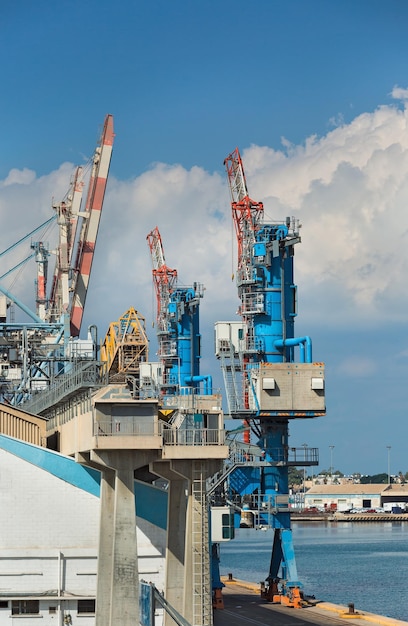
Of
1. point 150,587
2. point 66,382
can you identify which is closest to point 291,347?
point 66,382

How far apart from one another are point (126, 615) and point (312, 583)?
71210 mm

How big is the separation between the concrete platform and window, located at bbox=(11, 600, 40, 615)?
428 inches

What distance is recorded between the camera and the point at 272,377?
6962 centimetres

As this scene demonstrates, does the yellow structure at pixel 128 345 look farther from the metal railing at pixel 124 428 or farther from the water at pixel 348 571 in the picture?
the metal railing at pixel 124 428

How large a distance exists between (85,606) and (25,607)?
2417 millimetres

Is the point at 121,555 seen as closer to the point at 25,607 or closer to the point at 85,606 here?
the point at 85,606

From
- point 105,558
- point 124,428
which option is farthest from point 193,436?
point 105,558

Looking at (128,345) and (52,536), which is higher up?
(128,345)

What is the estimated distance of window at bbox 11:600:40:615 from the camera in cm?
5150

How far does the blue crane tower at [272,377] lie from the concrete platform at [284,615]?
56.2 inches

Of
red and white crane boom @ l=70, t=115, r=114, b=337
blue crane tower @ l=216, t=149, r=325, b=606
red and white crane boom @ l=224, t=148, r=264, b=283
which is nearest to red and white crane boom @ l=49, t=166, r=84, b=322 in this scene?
red and white crane boom @ l=70, t=115, r=114, b=337

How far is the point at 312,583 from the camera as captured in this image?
113 m

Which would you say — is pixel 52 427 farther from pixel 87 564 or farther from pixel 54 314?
pixel 54 314

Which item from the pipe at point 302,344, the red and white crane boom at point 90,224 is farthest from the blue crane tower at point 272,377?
the red and white crane boom at point 90,224
